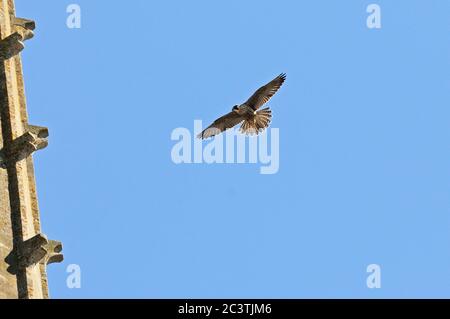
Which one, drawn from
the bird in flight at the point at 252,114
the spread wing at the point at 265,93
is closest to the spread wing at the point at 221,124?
the bird in flight at the point at 252,114

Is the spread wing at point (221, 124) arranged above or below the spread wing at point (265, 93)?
below

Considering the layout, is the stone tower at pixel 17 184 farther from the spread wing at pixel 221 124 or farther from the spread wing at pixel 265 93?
the spread wing at pixel 265 93

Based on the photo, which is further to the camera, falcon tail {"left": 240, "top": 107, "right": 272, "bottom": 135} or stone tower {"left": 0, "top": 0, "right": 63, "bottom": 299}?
falcon tail {"left": 240, "top": 107, "right": 272, "bottom": 135}

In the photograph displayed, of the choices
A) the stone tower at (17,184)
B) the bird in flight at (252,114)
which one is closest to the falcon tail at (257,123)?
the bird in flight at (252,114)

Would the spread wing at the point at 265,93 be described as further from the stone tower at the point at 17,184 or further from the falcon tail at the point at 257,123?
the stone tower at the point at 17,184

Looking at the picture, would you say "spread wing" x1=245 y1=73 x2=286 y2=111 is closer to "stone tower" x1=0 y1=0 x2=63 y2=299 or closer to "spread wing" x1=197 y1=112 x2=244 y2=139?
"spread wing" x1=197 y1=112 x2=244 y2=139

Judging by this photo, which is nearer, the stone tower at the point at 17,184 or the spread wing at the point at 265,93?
the stone tower at the point at 17,184

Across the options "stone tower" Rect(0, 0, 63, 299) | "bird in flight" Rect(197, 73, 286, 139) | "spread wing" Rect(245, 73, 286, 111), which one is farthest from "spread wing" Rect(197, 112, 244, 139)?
"stone tower" Rect(0, 0, 63, 299)

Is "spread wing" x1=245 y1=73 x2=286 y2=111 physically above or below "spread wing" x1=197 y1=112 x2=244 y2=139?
above
